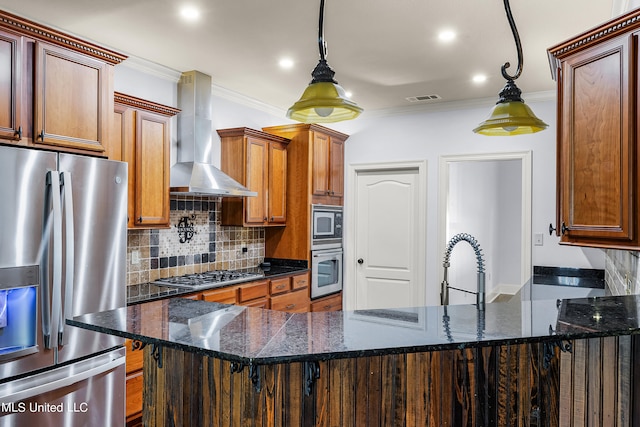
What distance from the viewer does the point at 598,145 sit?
1697mm

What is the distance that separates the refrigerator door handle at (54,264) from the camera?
2309 mm

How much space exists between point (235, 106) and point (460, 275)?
12.0 ft

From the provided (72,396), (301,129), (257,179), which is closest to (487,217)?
(301,129)

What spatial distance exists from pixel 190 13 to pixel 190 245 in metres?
2.08

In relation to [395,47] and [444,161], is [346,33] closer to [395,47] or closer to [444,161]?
[395,47]

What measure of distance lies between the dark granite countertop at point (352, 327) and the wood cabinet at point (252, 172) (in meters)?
2.62

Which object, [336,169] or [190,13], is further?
[336,169]

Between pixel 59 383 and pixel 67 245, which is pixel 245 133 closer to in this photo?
pixel 67 245

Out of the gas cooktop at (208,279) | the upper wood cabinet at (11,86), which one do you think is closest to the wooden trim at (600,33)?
the upper wood cabinet at (11,86)

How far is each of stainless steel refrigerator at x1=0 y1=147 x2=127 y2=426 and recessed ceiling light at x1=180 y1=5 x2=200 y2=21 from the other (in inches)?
38.8

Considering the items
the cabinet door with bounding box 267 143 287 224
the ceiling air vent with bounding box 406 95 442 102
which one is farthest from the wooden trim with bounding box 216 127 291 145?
the ceiling air vent with bounding box 406 95 442 102

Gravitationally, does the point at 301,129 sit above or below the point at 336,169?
above

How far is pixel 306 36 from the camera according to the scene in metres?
3.08

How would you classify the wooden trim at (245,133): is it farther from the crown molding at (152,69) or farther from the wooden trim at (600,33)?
the wooden trim at (600,33)
